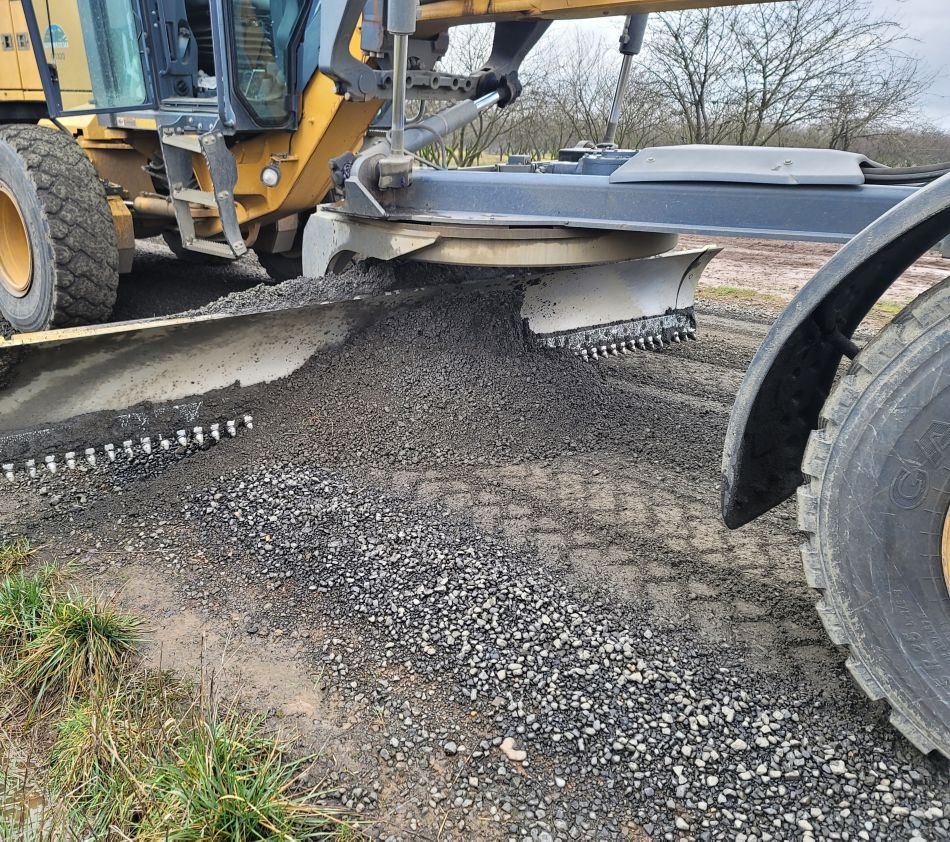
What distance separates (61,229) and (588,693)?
3.41 m

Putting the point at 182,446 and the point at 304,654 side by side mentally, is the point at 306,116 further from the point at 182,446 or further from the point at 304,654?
the point at 304,654

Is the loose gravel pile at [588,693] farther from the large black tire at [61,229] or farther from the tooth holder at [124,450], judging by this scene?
the large black tire at [61,229]

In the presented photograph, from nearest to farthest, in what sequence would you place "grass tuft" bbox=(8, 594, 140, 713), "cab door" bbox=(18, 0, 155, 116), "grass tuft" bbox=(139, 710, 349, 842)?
"grass tuft" bbox=(139, 710, 349, 842) → "grass tuft" bbox=(8, 594, 140, 713) → "cab door" bbox=(18, 0, 155, 116)

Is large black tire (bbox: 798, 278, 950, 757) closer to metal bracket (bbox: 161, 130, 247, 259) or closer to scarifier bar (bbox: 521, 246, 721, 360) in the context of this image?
scarifier bar (bbox: 521, 246, 721, 360)

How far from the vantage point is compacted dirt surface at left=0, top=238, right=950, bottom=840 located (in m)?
1.67

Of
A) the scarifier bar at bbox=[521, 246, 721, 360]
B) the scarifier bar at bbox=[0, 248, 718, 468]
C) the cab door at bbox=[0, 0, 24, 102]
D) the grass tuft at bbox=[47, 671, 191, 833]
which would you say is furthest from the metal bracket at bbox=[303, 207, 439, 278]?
the cab door at bbox=[0, 0, 24, 102]

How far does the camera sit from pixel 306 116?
13.1 feet

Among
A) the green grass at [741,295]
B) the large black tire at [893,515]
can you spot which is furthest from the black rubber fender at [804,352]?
the green grass at [741,295]

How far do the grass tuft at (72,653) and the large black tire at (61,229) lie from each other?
2.21 meters

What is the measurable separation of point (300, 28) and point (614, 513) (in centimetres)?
302

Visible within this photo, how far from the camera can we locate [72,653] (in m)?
2.01

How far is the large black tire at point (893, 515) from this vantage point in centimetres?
153

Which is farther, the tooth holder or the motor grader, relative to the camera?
the tooth holder

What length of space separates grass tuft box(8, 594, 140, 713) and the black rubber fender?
1.72 metres
